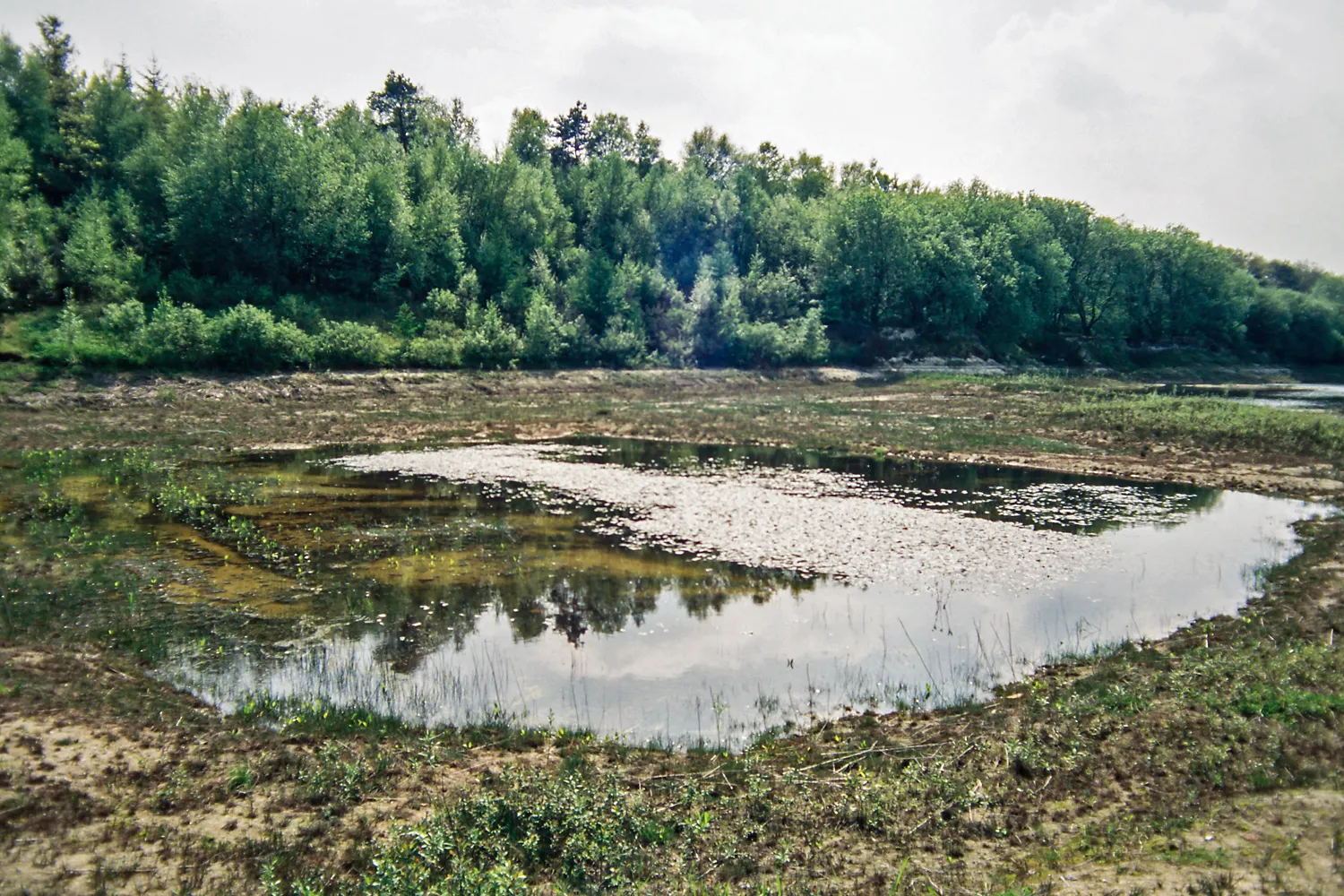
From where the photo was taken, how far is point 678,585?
58.3 ft

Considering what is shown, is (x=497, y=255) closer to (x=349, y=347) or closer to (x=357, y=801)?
(x=349, y=347)

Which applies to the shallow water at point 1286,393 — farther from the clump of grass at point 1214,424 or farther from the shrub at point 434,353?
the shrub at point 434,353

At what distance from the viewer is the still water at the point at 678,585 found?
40.8 feet

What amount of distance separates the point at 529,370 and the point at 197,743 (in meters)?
54.1

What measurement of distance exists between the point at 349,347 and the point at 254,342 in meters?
6.03

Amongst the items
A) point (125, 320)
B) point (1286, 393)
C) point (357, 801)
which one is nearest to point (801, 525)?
point (357, 801)

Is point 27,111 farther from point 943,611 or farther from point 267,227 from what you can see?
point 943,611

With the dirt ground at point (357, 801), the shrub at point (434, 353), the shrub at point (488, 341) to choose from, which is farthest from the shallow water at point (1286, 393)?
the shrub at point (434, 353)

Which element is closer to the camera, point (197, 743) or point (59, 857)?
point (59, 857)

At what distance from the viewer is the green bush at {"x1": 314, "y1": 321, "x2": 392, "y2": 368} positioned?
5288 cm

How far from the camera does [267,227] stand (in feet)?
207

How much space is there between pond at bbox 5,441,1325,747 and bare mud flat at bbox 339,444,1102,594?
12 centimetres

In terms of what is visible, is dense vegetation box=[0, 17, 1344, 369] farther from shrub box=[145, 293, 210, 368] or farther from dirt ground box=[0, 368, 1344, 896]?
dirt ground box=[0, 368, 1344, 896]

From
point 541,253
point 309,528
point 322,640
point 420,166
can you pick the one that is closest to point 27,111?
point 420,166
